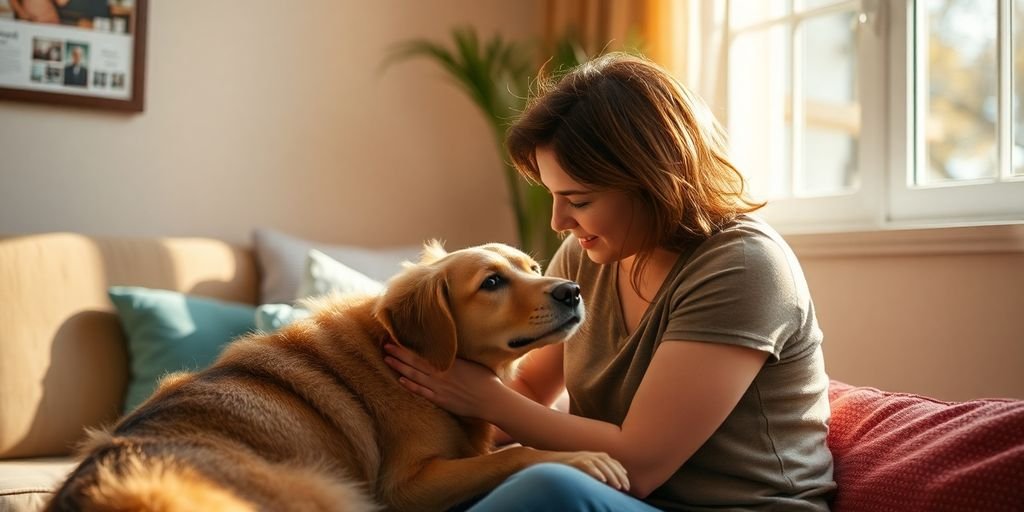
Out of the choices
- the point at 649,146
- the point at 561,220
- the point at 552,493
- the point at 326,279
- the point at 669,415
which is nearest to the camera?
the point at 552,493

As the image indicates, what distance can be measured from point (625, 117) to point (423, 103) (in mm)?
2202

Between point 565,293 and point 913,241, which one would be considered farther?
point 913,241

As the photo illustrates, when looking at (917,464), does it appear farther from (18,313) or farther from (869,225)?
(18,313)

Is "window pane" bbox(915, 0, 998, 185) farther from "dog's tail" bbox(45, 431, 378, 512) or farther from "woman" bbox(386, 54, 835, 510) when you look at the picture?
"dog's tail" bbox(45, 431, 378, 512)

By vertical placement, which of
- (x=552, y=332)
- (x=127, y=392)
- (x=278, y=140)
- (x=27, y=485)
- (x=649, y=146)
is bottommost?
(x=27, y=485)

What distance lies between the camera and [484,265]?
5.57 ft

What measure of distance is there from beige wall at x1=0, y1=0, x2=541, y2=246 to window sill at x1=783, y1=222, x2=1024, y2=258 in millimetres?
1477

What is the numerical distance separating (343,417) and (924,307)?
157 cm

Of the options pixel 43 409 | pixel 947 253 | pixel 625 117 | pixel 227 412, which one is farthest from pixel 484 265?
pixel 43 409

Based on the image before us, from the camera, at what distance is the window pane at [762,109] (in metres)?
3.02

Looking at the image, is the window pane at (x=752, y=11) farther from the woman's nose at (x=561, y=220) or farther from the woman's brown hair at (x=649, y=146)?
the woman's nose at (x=561, y=220)

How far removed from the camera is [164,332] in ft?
8.29

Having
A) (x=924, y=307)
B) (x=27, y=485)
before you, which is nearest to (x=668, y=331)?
(x=924, y=307)

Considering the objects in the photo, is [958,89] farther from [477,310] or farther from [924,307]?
[477,310]
